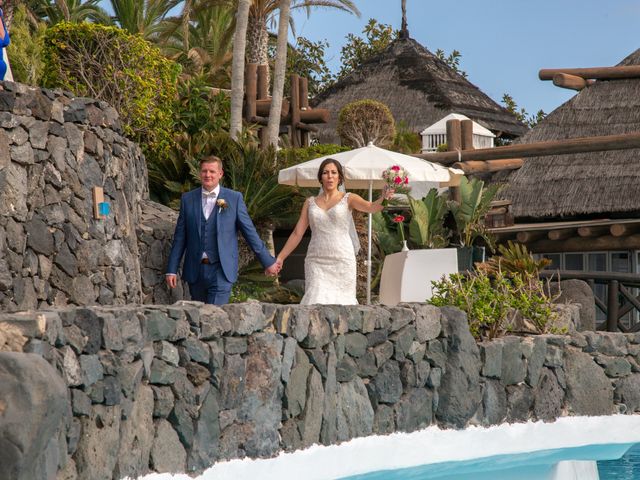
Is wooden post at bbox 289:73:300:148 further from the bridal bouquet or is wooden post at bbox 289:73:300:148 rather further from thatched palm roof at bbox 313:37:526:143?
thatched palm roof at bbox 313:37:526:143

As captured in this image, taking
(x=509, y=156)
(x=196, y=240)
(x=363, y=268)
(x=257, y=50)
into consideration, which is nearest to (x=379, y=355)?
(x=196, y=240)

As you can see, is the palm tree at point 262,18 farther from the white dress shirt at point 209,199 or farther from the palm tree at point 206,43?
the white dress shirt at point 209,199

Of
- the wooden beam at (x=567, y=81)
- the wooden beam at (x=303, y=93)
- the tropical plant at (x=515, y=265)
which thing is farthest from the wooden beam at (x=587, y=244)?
the wooden beam at (x=303, y=93)

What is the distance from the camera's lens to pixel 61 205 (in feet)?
37.9

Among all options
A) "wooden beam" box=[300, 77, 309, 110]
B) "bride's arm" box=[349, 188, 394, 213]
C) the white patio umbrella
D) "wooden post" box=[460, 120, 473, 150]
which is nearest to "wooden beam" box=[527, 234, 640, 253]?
"wooden post" box=[460, 120, 473, 150]

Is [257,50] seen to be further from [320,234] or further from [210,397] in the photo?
[210,397]

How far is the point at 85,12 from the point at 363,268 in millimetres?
19611

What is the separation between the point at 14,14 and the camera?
72.3ft

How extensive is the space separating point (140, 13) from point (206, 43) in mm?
4365

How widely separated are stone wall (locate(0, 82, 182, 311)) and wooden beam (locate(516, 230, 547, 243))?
8812mm

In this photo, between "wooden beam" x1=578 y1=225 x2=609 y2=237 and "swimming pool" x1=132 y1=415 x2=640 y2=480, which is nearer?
"swimming pool" x1=132 y1=415 x2=640 y2=480

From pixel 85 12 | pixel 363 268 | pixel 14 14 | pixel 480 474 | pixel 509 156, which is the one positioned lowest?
pixel 480 474

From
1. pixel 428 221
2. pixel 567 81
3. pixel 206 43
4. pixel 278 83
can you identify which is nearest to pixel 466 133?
pixel 567 81

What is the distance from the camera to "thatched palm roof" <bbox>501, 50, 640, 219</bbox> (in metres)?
21.7
